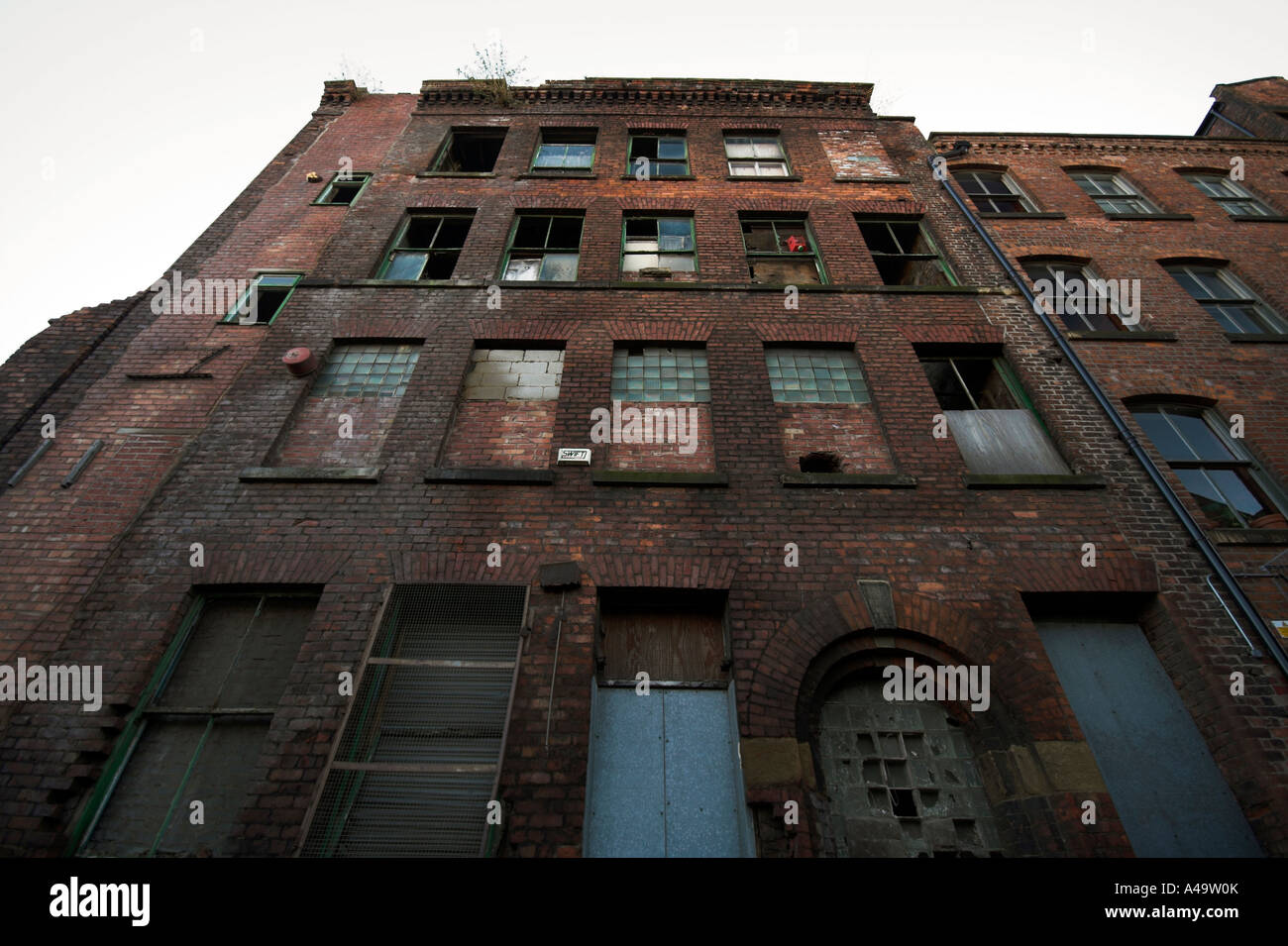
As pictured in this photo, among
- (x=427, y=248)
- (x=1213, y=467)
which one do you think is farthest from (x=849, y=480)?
(x=427, y=248)

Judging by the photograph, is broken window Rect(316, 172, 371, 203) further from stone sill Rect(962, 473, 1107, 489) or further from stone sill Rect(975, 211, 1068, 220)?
stone sill Rect(975, 211, 1068, 220)

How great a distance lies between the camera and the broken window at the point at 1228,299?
9.17 m

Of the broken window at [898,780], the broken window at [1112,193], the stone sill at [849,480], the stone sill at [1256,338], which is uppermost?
the broken window at [1112,193]

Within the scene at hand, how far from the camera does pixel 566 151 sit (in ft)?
37.8

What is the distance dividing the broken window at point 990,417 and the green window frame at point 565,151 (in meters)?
7.99

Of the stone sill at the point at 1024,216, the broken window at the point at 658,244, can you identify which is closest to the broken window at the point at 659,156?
the broken window at the point at 658,244

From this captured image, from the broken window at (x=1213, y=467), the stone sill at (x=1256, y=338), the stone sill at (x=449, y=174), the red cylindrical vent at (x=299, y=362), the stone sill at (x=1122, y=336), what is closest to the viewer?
the broken window at (x=1213, y=467)

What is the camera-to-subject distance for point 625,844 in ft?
14.9

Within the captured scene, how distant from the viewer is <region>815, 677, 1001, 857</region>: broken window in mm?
4613

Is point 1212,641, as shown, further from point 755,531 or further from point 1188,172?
point 1188,172

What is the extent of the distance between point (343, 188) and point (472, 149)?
3.12 meters

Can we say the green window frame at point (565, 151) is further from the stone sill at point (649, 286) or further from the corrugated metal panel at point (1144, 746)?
the corrugated metal panel at point (1144, 746)

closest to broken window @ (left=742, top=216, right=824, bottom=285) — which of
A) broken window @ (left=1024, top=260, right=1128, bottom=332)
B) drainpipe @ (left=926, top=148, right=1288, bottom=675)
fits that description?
drainpipe @ (left=926, top=148, right=1288, bottom=675)

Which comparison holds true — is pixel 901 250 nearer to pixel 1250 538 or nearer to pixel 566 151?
pixel 1250 538
